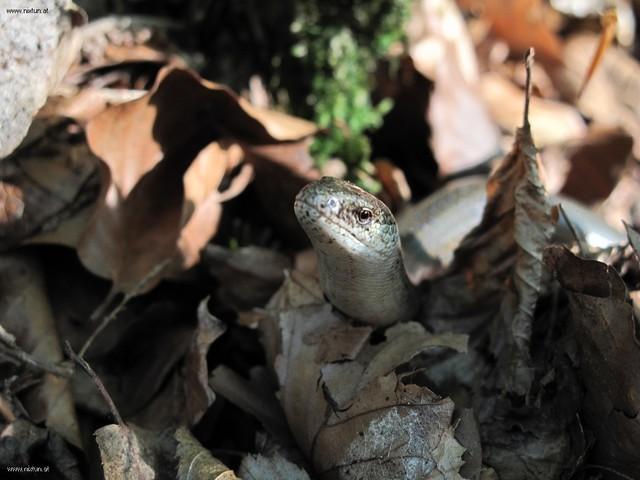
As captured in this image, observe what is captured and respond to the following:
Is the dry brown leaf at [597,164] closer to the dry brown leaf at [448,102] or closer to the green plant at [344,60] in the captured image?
the dry brown leaf at [448,102]

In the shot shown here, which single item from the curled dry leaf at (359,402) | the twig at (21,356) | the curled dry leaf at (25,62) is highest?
the curled dry leaf at (25,62)

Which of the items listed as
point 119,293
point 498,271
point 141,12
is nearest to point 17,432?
point 119,293

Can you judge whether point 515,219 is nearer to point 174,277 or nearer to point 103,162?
point 174,277

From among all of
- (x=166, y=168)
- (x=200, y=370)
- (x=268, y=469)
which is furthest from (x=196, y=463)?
(x=166, y=168)

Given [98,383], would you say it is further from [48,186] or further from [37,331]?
[48,186]

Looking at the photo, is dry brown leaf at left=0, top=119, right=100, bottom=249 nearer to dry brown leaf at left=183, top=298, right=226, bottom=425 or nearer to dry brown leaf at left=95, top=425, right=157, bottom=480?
dry brown leaf at left=183, top=298, right=226, bottom=425

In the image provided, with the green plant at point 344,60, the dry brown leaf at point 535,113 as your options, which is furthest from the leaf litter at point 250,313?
the dry brown leaf at point 535,113

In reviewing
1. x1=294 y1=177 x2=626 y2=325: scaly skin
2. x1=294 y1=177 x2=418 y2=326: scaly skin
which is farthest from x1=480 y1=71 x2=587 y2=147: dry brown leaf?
x1=294 y1=177 x2=418 y2=326: scaly skin
